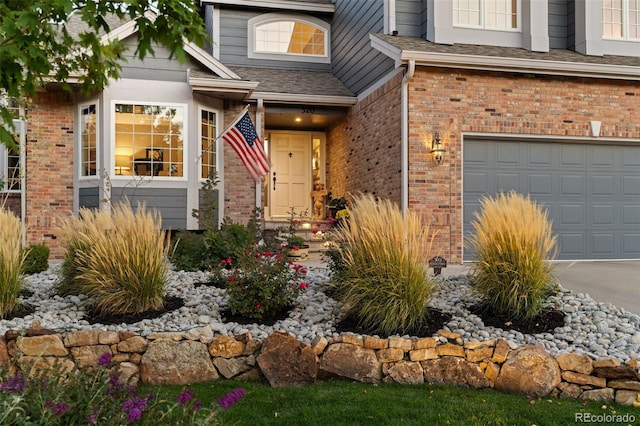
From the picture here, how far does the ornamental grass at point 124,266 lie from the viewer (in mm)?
4473

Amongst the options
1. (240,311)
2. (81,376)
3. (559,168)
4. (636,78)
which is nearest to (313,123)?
(559,168)

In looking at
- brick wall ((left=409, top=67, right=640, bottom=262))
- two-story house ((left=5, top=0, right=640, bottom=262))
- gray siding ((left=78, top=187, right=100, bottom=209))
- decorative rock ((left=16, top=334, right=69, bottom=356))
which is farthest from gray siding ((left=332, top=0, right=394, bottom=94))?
decorative rock ((left=16, top=334, right=69, bottom=356))

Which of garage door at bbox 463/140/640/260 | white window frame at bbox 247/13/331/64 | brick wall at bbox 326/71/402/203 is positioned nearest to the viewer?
garage door at bbox 463/140/640/260

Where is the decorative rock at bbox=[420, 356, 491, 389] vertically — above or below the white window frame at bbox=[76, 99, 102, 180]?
below

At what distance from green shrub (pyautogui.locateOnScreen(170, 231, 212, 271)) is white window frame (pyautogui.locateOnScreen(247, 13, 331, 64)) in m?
6.52

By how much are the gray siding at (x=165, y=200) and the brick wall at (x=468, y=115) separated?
173 inches

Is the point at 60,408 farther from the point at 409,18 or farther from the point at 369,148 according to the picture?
the point at 409,18

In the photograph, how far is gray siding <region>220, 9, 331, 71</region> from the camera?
38.5ft

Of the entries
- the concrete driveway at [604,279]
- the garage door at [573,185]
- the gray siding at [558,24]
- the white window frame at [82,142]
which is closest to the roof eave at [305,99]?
the white window frame at [82,142]

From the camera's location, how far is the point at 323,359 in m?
3.78

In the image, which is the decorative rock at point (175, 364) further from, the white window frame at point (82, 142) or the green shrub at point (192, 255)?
the white window frame at point (82, 142)

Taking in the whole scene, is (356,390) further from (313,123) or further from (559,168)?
(313,123)

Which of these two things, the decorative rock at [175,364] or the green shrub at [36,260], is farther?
the green shrub at [36,260]
